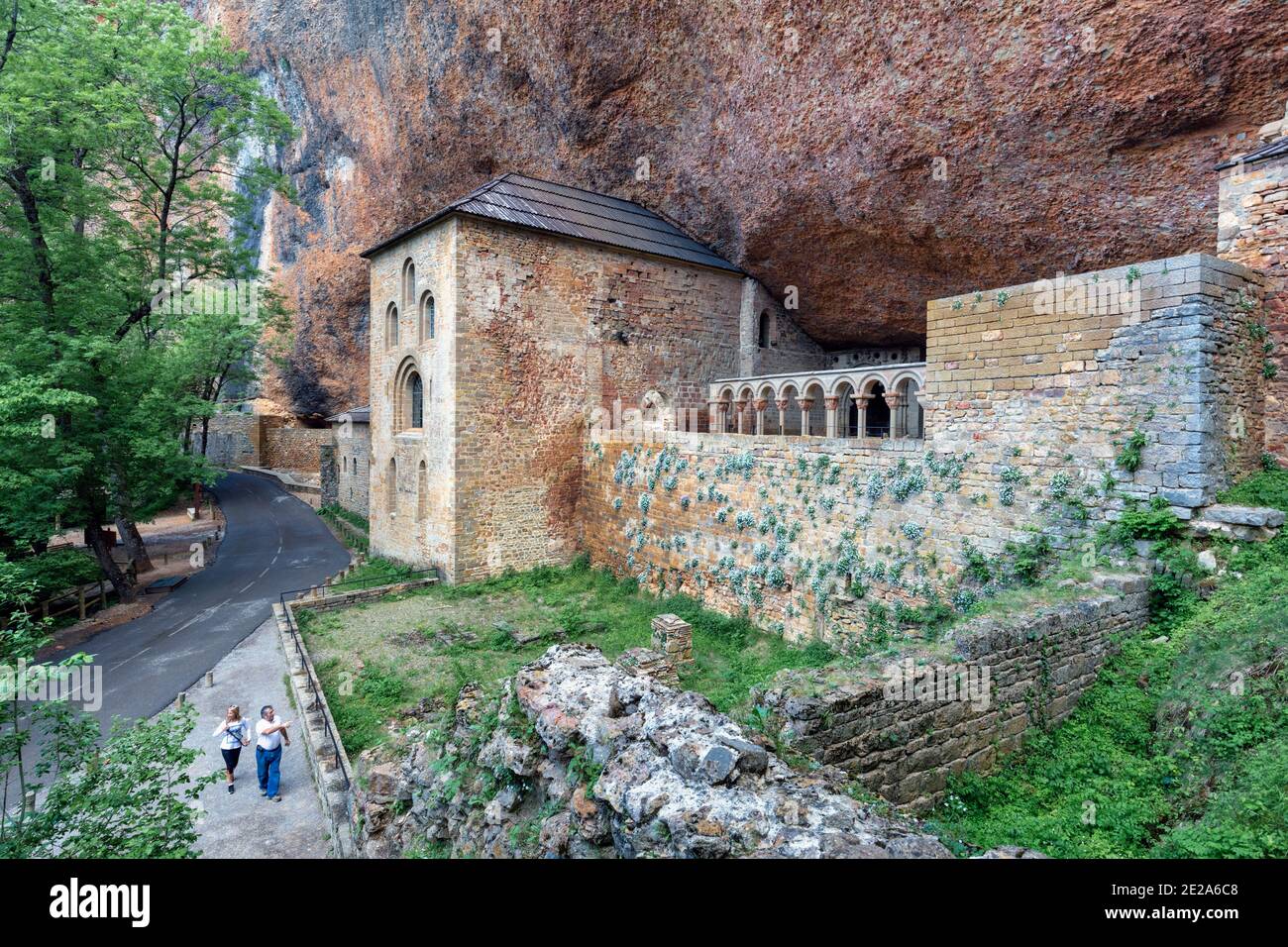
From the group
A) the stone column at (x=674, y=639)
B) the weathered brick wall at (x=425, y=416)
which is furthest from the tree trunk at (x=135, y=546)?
the stone column at (x=674, y=639)

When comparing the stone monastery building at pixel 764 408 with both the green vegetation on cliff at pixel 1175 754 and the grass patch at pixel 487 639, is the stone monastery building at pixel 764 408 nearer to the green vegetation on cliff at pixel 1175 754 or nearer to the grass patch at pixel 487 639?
the grass patch at pixel 487 639

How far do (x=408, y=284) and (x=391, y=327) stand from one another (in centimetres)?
173

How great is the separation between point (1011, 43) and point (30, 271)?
22224 mm

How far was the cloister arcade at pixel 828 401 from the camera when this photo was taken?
34.0 ft

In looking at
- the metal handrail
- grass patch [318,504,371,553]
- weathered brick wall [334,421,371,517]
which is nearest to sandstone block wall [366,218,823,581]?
the metal handrail

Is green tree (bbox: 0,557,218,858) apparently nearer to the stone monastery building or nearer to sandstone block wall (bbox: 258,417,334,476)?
the stone monastery building

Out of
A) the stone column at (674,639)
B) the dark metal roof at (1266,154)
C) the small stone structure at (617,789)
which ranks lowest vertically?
the stone column at (674,639)

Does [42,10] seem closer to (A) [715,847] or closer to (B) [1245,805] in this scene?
(A) [715,847]

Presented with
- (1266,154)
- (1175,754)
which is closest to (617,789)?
(1175,754)

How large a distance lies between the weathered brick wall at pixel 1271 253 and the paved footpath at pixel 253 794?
1215cm

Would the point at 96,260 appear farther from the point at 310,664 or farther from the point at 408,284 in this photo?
the point at 310,664

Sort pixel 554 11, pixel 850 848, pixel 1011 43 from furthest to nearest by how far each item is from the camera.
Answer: pixel 554 11 → pixel 1011 43 → pixel 850 848
